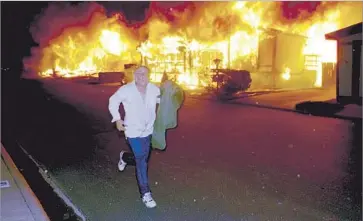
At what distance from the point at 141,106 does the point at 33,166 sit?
3631mm

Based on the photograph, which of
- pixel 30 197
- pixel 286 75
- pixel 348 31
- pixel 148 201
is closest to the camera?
pixel 148 201

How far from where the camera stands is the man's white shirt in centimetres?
498

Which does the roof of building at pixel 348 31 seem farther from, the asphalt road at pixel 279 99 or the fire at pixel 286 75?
the fire at pixel 286 75

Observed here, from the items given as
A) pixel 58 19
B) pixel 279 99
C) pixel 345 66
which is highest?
pixel 58 19

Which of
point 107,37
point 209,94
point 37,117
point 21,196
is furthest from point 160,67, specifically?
point 21,196

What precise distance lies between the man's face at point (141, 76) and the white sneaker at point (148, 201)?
4.50ft

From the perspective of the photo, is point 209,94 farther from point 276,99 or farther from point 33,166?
point 33,166

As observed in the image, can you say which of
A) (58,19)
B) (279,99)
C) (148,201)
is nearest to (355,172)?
(148,201)

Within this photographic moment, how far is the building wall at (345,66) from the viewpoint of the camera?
16.1 meters

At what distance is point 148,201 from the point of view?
16.8ft

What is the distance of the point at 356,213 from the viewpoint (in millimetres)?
4867

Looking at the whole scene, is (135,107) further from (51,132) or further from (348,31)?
(348,31)

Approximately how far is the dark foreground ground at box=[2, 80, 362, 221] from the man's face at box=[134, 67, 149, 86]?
4.98ft

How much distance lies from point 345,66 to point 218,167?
37.2ft
